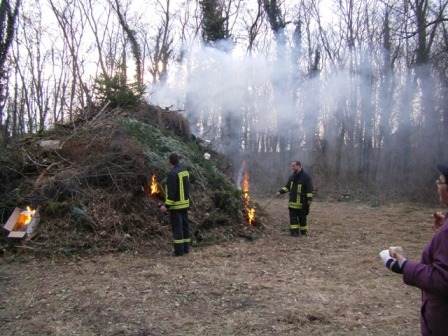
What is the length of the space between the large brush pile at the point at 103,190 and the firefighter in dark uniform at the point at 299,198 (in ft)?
3.48

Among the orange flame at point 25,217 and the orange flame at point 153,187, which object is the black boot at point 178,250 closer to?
the orange flame at point 153,187

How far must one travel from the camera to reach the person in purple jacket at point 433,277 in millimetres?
2191

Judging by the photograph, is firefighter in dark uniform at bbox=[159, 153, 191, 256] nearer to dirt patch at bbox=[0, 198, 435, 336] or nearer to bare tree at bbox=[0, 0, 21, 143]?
dirt patch at bbox=[0, 198, 435, 336]

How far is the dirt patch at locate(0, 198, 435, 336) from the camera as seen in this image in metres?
4.23

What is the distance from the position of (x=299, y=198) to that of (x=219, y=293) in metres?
4.43

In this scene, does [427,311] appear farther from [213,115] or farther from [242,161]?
[242,161]

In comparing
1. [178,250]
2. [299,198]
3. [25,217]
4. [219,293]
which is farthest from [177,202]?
[299,198]

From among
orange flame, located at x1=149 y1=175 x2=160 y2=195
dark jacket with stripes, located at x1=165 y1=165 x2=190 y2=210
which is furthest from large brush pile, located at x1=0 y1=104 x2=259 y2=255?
dark jacket with stripes, located at x1=165 y1=165 x2=190 y2=210

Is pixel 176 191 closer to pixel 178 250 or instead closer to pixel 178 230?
pixel 178 230

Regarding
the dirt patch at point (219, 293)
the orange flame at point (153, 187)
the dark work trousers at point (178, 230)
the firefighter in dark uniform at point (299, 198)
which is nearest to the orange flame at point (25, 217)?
the dirt patch at point (219, 293)

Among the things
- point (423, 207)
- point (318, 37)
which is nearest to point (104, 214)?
point (423, 207)

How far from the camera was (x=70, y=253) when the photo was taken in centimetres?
705

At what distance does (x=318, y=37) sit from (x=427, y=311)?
2465 cm

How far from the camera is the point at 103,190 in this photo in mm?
8352
